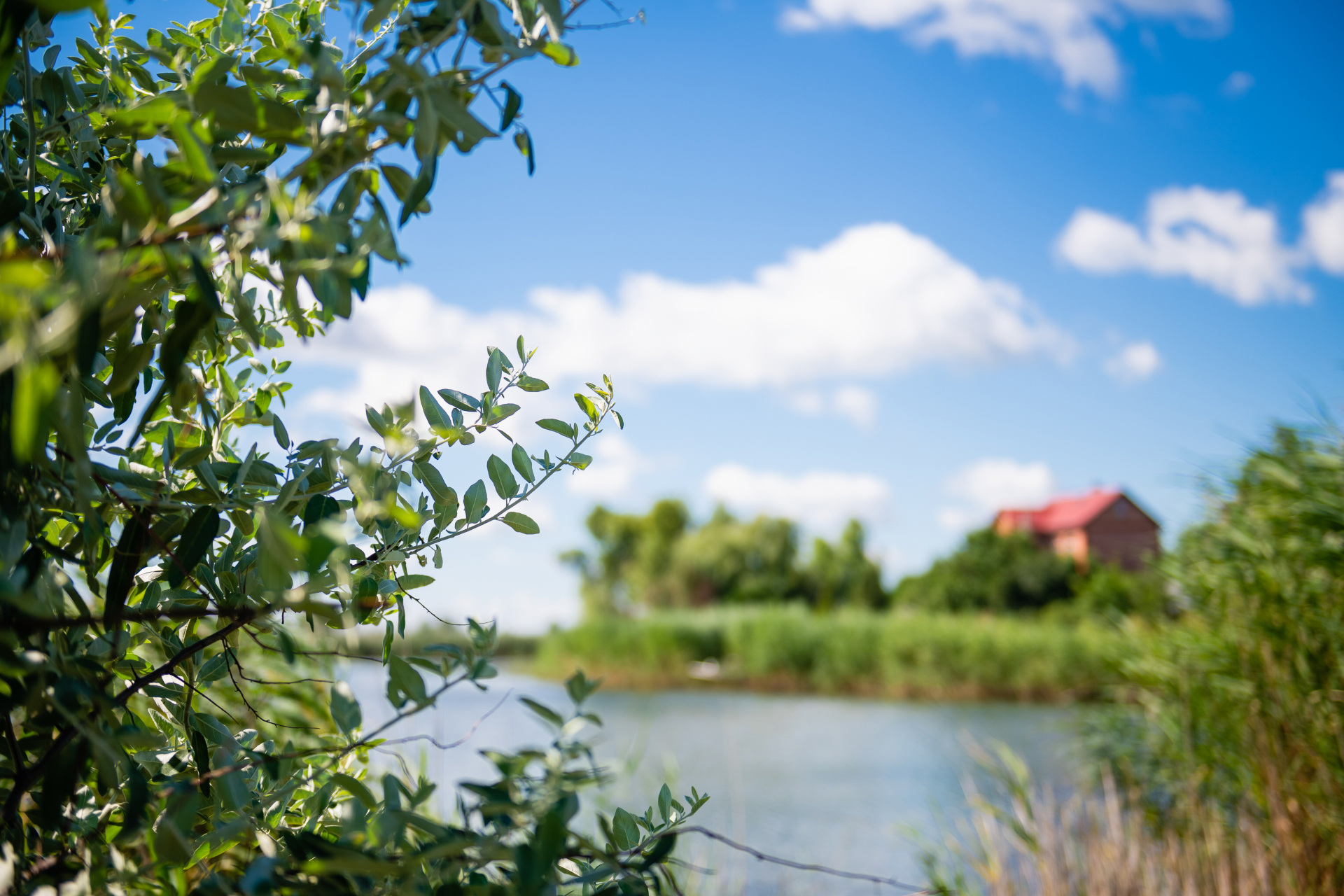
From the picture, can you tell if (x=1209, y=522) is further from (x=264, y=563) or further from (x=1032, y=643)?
(x=1032, y=643)

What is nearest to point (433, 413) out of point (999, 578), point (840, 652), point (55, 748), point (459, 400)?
point (459, 400)

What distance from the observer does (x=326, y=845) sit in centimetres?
49

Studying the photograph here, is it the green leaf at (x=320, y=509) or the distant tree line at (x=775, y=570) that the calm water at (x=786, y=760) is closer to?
the green leaf at (x=320, y=509)

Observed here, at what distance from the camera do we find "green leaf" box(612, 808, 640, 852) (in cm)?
72

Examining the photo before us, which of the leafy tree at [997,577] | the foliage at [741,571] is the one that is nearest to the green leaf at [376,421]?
the leafy tree at [997,577]

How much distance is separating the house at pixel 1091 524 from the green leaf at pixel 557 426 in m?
28.1

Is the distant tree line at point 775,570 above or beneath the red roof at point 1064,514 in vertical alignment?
beneath

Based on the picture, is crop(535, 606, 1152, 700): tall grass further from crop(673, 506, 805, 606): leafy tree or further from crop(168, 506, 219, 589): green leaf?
crop(168, 506, 219, 589): green leaf

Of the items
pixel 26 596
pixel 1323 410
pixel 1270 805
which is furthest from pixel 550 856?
pixel 1323 410

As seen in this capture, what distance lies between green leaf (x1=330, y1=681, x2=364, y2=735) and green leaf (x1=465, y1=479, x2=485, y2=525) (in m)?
0.18

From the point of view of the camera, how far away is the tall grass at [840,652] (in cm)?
1329

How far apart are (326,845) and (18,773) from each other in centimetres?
26

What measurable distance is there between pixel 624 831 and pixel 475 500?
0.32 meters

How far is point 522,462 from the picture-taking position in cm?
78
